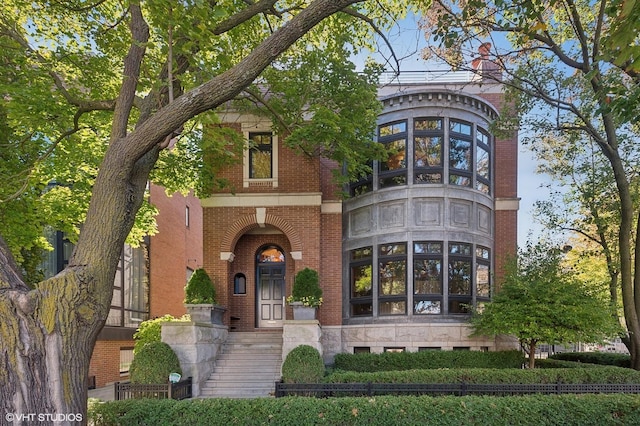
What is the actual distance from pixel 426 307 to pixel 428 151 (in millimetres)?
5474

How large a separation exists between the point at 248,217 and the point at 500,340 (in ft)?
32.0

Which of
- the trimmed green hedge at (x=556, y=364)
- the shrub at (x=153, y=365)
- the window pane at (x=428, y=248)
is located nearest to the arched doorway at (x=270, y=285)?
the window pane at (x=428, y=248)

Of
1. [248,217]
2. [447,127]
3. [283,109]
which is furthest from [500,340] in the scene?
[283,109]

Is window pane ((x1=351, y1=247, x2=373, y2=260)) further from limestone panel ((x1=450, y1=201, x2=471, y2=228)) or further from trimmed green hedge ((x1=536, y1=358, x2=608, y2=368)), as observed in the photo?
trimmed green hedge ((x1=536, y1=358, x2=608, y2=368))

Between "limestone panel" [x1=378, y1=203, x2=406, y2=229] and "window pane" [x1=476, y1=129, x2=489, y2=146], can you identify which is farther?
"window pane" [x1=476, y1=129, x2=489, y2=146]

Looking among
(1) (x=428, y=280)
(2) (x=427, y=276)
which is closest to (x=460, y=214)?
(2) (x=427, y=276)

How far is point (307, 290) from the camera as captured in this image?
13.0 metres

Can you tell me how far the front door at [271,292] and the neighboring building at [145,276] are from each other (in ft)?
19.2

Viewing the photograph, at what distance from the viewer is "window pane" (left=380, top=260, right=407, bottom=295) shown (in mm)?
14398

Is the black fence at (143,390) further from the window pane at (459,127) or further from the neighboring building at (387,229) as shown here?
the window pane at (459,127)

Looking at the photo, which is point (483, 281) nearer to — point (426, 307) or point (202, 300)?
point (426, 307)

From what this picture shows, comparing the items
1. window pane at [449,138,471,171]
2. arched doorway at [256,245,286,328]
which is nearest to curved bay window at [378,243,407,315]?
window pane at [449,138,471,171]

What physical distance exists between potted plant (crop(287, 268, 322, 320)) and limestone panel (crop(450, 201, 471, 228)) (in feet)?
17.4

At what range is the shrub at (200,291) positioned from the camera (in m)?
12.9
